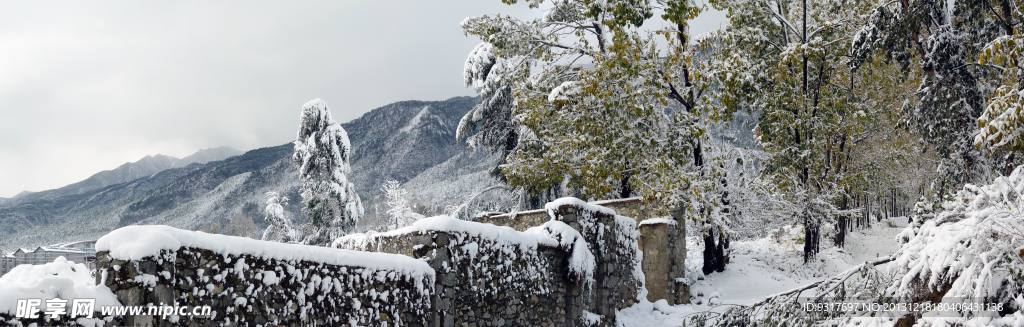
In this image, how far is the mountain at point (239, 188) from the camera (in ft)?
296

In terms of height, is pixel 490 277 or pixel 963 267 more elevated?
pixel 963 267

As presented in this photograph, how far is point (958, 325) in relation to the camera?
4.21 meters

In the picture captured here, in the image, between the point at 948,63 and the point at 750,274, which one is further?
the point at 750,274

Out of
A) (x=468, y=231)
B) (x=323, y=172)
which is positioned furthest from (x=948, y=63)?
(x=323, y=172)

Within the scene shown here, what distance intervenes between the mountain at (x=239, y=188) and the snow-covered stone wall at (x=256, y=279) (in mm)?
66039

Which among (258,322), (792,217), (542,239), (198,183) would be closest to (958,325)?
(258,322)

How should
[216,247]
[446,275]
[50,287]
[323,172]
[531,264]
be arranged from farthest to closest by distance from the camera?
[323,172]
[531,264]
[446,275]
[216,247]
[50,287]

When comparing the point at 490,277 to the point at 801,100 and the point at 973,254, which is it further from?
the point at 801,100

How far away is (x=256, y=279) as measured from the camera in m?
6.31

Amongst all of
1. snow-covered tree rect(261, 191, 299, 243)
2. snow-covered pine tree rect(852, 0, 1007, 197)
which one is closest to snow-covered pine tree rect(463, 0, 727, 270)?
snow-covered pine tree rect(852, 0, 1007, 197)

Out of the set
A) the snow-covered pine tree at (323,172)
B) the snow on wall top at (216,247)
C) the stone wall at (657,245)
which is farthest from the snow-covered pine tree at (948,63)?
the snow-covered pine tree at (323,172)

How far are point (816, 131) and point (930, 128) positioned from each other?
4.82 m

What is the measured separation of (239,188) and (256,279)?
104 m

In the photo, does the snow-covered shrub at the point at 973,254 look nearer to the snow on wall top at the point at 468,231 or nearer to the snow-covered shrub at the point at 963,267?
the snow-covered shrub at the point at 963,267
